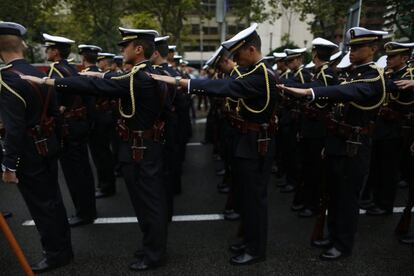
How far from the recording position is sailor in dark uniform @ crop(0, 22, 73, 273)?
2.65m

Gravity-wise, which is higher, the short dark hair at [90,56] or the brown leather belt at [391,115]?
the short dark hair at [90,56]

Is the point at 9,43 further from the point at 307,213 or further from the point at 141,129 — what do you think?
the point at 307,213

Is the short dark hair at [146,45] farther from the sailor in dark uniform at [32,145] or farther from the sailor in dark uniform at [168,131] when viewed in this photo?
the sailor in dark uniform at [32,145]

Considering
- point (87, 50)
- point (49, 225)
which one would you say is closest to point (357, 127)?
point (49, 225)

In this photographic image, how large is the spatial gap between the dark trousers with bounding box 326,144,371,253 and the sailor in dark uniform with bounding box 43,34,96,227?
268 cm

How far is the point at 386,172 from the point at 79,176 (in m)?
3.64

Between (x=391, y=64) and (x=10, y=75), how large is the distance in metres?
4.16

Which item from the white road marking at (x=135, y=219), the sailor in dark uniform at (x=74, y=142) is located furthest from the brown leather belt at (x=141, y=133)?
the white road marking at (x=135, y=219)

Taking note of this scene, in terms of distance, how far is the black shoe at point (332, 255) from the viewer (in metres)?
3.18

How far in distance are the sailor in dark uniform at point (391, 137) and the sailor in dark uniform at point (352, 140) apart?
48.6 inches

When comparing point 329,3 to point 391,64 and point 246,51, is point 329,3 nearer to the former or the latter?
point 391,64

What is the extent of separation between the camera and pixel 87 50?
16.9 feet

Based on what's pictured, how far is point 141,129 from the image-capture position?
2924 millimetres

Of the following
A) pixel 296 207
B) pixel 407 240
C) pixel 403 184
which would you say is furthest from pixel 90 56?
pixel 403 184
